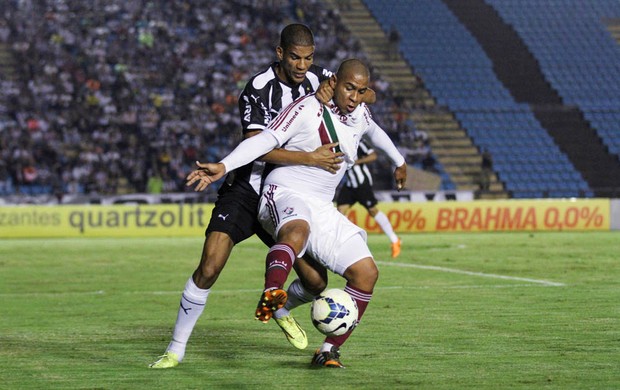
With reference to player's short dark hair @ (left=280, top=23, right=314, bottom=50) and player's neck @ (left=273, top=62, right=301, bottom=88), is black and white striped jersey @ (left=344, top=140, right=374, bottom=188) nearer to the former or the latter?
player's neck @ (left=273, top=62, right=301, bottom=88)

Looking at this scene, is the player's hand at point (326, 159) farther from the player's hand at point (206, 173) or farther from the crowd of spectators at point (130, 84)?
the crowd of spectators at point (130, 84)

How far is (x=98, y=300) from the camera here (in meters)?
12.8

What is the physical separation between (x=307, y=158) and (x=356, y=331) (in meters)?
2.46

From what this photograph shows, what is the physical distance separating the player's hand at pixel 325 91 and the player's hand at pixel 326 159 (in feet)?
1.04

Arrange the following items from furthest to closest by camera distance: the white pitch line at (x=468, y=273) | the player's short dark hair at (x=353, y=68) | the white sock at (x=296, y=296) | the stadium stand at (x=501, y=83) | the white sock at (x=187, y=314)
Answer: the stadium stand at (x=501, y=83)
the white pitch line at (x=468, y=273)
the white sock at (x=296, y=296)
the white sock at (x=187, y=314)
the player's short dark hair at (x=353, y=68)

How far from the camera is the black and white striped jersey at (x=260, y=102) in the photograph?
310 inches

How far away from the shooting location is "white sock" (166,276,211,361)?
7645 millimetres

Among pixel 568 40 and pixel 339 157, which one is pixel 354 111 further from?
pixel 568 40

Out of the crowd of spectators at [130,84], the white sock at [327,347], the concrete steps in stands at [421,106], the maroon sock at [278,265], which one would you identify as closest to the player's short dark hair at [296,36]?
the maroon sock at [278,265]

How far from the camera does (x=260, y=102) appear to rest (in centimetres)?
789

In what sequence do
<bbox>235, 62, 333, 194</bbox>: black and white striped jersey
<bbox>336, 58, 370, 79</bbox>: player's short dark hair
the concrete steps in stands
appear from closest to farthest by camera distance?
<bbox>336, 58, 370, 79</bbox>: player's short dark hair < <bbox>235, 62, 333, 194</bbox>: black and white striped jersey < the concrete steps in stands

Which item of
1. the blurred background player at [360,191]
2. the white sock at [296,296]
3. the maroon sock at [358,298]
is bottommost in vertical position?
the blurred background player at [360,191]

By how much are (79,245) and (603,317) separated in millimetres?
15280

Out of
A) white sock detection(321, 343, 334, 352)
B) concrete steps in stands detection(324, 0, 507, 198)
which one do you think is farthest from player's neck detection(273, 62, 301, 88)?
concrete steps in stands detection(324, 0, 507, 198)
